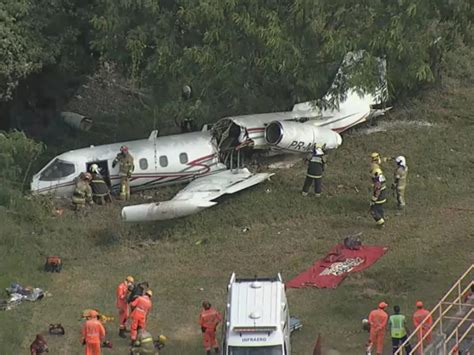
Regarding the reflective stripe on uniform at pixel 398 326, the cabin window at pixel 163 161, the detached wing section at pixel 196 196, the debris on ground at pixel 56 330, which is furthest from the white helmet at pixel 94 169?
the reflective stripe on uniform at pixel 398 326

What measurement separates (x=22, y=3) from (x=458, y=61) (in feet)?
59.4

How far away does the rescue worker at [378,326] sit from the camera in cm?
2302

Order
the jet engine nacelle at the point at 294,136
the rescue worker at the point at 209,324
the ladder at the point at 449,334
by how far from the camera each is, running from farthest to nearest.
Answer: the jet engine nacelle at the point at 294,136
the rescue worker at the point at 209,324
the ladder at the point at 449,334

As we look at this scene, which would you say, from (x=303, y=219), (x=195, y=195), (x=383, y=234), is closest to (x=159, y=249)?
(x=195, y=195)

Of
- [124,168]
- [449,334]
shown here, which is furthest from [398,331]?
[124,168]

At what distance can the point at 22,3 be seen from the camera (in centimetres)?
3562

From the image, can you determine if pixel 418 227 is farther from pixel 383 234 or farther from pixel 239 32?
pixel 239 32

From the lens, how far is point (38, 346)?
2406 cm

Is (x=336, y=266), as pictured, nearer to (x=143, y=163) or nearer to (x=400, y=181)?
(x=400, y=181)

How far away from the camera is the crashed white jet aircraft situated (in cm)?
3316

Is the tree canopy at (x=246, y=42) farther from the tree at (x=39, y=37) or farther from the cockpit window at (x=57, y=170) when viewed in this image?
the cockpit window at (x=57, y=170)

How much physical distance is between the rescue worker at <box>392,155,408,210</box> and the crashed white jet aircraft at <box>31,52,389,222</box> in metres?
3.80

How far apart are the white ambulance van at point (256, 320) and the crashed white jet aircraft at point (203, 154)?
9571 mm

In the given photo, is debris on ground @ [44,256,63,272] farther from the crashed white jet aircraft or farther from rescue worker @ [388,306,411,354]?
rescue worker @ [388,306,411,354]
